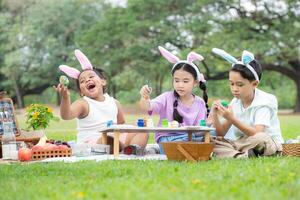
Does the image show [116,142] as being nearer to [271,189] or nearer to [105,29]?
[271,189]

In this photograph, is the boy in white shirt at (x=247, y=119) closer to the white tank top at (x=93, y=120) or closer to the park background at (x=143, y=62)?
the park background at (x=143, y=62)

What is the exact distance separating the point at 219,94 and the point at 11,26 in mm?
13699

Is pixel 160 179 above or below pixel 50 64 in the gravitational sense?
below

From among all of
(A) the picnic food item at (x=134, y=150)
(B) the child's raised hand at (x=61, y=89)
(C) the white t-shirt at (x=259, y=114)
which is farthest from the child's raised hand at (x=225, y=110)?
(B) the child's raised hand at (x=61, y=89)

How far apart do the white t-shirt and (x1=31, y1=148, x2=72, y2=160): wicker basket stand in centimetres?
161

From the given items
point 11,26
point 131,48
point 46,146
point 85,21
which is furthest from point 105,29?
point 46,146

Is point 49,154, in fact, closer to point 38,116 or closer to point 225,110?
point 38,116

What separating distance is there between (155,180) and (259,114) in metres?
→ 2.04

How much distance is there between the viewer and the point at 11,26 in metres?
36.3

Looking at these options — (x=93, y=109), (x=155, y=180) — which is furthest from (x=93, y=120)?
(x=155, y=180)

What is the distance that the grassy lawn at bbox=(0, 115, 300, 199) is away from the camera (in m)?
3.38

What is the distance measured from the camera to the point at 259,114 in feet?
18.3

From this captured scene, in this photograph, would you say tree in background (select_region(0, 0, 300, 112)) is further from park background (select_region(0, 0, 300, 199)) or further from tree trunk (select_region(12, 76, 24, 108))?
tree trunk (select_region(12, 76, 24, 108))

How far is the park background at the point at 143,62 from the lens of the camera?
3.66 metres
